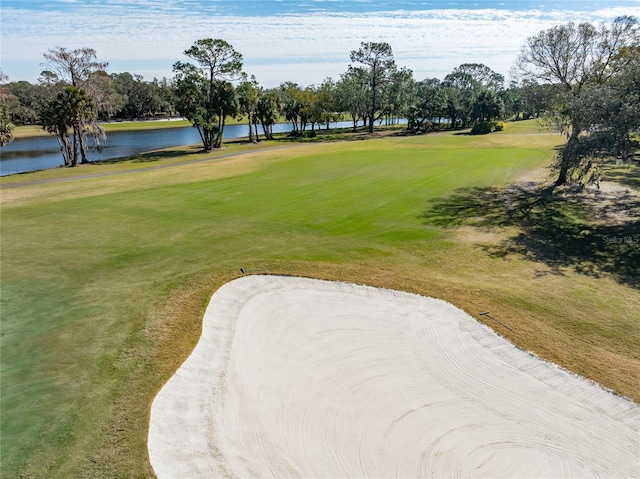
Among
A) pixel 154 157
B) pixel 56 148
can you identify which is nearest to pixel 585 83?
pixel 154 157

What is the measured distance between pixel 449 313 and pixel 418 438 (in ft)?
18.1

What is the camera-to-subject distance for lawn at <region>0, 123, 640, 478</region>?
31.6 ft

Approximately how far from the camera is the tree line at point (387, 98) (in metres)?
20.6

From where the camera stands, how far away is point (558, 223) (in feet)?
74.9

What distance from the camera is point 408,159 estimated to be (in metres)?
43.5

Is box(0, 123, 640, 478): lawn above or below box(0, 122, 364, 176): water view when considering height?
below

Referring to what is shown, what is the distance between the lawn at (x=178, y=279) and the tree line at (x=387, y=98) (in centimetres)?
619

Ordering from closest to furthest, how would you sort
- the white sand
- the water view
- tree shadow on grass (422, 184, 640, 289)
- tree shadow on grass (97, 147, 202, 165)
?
1. the white sand
2. tree shadow on grass (422, 184, 640, 289)
3. tree shadow on grass (97, 147, 202, 165)
4. the water view

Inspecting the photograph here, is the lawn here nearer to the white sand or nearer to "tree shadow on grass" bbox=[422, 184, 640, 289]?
"tree shadow on grass" bbox=[422, 184, 640, 289]

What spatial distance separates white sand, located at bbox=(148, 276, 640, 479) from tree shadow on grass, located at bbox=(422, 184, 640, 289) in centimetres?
774

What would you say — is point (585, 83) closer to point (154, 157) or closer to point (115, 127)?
point (154, 157)

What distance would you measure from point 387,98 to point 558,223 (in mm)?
68956

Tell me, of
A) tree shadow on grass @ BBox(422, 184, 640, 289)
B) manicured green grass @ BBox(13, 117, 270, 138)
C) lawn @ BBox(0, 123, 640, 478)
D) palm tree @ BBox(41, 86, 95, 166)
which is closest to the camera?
lawn @ BBox(0, 123, 640, 478)

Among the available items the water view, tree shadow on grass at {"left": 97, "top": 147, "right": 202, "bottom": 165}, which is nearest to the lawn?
tree shadow on grass at {"left": 97, "top": 147, "right": 202, "bottom": 165}
